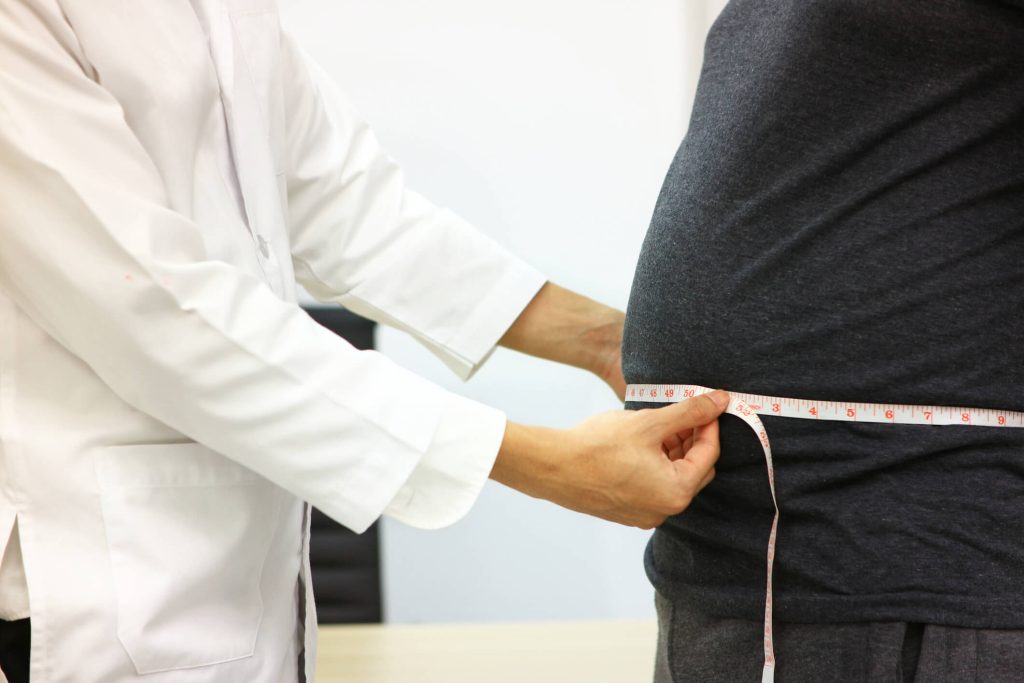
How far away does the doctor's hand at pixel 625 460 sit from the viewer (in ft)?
2.77

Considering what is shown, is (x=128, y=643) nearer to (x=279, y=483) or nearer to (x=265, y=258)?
(x=279, y=483)

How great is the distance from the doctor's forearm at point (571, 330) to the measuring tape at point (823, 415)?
41 centimetres

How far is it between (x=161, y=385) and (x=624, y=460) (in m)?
0.41

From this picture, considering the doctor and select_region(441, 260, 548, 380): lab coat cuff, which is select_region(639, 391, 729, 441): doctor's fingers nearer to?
the doctor

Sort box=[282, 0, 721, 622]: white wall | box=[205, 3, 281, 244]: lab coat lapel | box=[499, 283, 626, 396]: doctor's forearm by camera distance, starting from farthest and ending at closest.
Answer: box=[282, 0, 721, 622]: white wall < box=[499, 283, 626, 396]: doctor's forearm < box=[205, 3, 281, 244]: lab coat lapel

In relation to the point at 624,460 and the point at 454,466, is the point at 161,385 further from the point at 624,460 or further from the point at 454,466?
the point at 624,460

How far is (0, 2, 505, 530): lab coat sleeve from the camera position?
821 mm

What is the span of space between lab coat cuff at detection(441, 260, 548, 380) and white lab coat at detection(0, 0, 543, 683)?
297 millimetres

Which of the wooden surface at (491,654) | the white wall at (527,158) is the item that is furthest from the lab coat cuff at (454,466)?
the white wall at (527,158)

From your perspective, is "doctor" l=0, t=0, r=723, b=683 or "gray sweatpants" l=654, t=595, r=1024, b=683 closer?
"gray sweatpants" l=654, t=595, r=1024, b=683

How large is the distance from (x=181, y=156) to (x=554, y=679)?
2.75ft

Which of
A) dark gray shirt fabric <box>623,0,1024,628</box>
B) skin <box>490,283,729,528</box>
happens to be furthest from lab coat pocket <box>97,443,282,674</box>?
dark gray shirt fabric <box>623,0,1024,628</box>

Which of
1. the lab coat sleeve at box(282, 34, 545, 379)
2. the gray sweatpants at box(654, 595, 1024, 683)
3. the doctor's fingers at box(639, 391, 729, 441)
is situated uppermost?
the lab coat sleeve at box(282, 34, 545, 379)

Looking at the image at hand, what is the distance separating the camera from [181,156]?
921 millimetres
